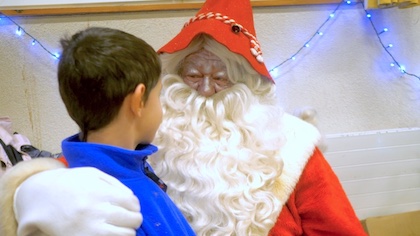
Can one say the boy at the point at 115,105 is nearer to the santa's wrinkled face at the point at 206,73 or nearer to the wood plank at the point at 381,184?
the santa's wrinkled face at the point at 206,73

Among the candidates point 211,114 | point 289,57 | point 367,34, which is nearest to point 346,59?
point 367,34

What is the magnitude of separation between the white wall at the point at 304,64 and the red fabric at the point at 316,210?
85 cm

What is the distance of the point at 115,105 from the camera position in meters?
0.83

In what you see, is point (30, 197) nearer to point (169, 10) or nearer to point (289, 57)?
point (169, 10)

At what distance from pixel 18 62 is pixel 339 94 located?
157cm

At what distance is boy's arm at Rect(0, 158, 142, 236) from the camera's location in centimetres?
72

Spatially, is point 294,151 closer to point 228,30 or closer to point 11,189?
point 228,30

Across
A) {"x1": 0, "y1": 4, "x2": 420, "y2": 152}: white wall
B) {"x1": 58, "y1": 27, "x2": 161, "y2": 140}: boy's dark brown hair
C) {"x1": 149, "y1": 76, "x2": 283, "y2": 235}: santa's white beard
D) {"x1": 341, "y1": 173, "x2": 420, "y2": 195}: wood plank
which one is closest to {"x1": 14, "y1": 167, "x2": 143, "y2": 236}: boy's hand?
{"x1": 58, "y1": 27, "x2": 161, "y2": 140}: boy's dark brown hair

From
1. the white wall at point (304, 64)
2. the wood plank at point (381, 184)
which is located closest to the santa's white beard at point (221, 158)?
the white wall at point (304, 64)

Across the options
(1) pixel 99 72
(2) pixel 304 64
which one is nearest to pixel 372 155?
(2) pixel 304 64

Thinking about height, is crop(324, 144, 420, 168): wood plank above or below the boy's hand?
below

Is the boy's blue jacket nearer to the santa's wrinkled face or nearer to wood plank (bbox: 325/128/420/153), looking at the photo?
the santa's wrinkled face

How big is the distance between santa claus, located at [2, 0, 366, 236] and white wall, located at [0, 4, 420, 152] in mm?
678

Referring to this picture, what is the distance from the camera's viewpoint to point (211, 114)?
1.31m
